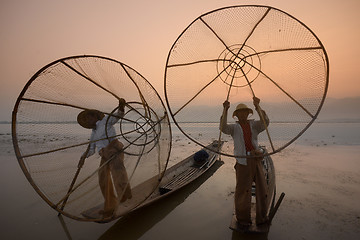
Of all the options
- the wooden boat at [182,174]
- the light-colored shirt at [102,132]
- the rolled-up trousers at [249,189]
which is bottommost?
the wooden boat at [182,174]

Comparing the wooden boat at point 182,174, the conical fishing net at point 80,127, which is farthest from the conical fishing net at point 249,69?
the wooden boat at point 182,174

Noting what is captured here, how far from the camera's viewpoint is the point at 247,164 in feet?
9.93

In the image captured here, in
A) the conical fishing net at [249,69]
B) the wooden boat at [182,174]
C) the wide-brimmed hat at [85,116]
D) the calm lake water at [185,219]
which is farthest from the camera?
the wooden boat at [182,174]

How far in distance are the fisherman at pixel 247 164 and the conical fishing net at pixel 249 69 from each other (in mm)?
171

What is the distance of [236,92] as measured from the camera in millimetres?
3373

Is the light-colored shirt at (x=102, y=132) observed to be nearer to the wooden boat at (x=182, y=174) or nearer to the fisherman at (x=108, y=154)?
the fisherman at (x=108, y=154)

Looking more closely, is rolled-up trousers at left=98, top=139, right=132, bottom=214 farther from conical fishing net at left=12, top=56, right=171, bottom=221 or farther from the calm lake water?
the calm lake water

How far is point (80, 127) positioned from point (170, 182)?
2.75 meters

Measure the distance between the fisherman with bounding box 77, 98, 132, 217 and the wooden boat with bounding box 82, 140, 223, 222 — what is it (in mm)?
188

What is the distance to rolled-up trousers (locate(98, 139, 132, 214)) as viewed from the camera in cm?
322

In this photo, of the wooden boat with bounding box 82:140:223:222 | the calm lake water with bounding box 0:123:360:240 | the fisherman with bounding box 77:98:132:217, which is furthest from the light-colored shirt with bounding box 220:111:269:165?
the fisherman with bounding box 77:98:132:217

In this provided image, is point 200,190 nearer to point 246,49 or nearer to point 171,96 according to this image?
point 171,96

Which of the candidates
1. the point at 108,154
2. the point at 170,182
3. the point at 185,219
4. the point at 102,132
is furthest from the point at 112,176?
the point at 170,182

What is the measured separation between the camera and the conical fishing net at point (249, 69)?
2.76 m
